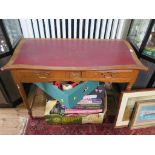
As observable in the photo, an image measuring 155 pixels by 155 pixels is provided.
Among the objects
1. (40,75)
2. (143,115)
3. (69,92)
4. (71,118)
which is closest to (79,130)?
(71,118)

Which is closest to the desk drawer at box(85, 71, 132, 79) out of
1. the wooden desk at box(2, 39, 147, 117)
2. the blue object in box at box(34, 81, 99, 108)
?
the wooden desk at box(2, 39, 147, 117)

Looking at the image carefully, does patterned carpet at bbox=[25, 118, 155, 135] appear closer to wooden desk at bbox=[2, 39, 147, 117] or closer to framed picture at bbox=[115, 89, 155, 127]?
framed picture at bbox=[115, 89, 155, 127]

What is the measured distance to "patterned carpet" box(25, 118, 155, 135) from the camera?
5.23 feet

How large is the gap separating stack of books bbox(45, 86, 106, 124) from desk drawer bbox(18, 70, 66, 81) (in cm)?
40

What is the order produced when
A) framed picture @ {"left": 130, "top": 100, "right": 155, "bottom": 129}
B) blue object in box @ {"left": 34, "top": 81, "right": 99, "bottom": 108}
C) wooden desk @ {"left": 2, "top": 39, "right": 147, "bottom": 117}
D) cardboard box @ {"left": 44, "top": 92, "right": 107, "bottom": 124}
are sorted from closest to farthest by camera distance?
wooden desk @ {"left": 2, "top": 39, "right": 147, "bottom": 117} → blue object in box @ {"left": 34, "top": 81, "right": 99, "bottom": 108} → framed picture @ {"left": 130, "top": 100, "right": 155, "bottom": 129} → cardboard box @ {"left": 44, "top": 92, "right": 107, "bottom": 124}

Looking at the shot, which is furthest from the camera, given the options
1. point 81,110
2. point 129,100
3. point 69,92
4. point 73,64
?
point 81,110

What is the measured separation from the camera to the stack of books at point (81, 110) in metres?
1.54

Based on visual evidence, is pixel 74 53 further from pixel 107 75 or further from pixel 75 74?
pixel 107 75

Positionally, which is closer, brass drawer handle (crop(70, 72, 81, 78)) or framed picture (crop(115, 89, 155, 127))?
brass drawer handle (crop(70, 72, 81, 78))

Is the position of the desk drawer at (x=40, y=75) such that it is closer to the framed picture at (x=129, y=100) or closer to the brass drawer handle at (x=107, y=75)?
the brass drawer handle at (x=107, y=75)

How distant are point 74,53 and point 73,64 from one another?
146 millimetres

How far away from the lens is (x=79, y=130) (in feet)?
5.29

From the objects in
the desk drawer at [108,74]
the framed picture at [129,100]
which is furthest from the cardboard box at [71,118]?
the desk drawer at [108,74]

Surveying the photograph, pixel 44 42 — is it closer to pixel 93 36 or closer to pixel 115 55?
pixel 93 36
